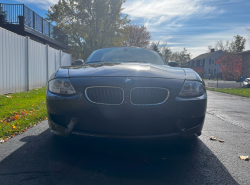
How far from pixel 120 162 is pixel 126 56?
2486mm

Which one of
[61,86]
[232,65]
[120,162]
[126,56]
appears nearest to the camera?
[120,162]

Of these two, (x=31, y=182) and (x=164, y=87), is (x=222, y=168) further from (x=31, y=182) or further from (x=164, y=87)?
(x=31, y=182)

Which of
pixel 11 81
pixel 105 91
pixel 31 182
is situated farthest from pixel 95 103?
pixel 11 81

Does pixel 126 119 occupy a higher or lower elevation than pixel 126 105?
lower

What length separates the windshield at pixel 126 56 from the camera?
14.6ft

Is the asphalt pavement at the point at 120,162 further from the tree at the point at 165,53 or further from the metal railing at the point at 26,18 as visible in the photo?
the tree at the point at 165,53

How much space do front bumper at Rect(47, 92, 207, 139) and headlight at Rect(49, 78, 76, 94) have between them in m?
0.11

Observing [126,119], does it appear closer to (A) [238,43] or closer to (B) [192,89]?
(B) [192,89]

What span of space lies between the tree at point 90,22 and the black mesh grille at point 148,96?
76.9ft

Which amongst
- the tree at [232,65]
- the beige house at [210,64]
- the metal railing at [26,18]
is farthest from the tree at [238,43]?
the metal railing at [26,18]

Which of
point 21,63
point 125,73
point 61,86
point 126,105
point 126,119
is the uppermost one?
point 21,63

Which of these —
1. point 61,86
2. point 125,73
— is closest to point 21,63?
point 61,86

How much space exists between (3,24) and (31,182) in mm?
16363

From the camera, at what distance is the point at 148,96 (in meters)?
2.59
